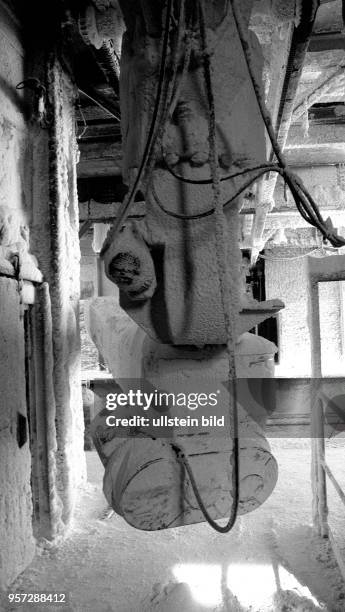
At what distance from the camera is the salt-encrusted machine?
1497 mm

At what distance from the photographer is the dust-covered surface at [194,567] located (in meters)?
2.53

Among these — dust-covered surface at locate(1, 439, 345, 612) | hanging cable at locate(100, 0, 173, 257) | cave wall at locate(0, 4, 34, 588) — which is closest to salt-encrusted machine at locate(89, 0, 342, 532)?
hanging cable at locate(100, 0, 173, 257)

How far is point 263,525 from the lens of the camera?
11.1ft

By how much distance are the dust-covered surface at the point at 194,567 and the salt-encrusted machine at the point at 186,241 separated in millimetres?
1259

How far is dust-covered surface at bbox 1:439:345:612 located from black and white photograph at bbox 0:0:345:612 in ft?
0.04

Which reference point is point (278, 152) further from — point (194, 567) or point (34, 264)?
point (194, 567)

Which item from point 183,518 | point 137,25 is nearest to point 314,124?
point 137,25

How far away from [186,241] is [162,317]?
0.26m

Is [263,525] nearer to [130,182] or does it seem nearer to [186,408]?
[186,408]

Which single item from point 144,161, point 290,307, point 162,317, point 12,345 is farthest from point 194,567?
point 290,307

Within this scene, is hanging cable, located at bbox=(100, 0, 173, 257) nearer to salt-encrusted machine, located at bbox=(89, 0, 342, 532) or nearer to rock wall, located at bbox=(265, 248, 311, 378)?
salt-encrusted machine, located at bbox=(89, 0, 342, 532)

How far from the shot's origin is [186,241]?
5.16ft

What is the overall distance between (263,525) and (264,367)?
210cm

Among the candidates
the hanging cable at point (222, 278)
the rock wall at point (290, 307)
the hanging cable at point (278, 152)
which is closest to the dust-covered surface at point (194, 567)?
the hanging cable at point (222, 278)
